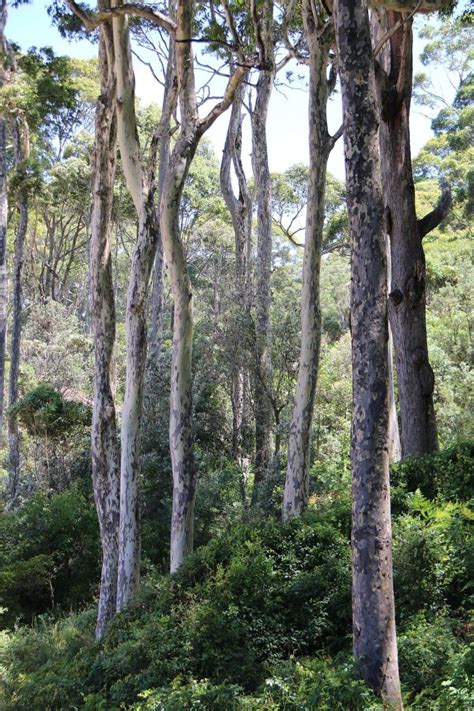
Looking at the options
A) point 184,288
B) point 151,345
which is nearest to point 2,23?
point 151,345

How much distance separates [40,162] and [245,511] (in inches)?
542

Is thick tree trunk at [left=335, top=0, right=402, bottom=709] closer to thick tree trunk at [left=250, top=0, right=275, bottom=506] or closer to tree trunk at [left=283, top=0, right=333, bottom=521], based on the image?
thick tree trunk at [left=250, top=0, right=275, bottom=506]

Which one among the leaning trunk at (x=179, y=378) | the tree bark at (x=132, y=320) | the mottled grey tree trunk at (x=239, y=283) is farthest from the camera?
the mottled grey tree trunk at (x=239, y=283)

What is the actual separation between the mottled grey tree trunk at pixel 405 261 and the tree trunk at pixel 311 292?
3.33ft

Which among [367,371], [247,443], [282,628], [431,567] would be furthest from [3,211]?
[367,371]

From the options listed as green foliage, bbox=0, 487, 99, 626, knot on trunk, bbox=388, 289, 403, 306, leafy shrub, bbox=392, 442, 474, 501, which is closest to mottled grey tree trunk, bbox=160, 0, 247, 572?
leafy shrub, bbox=392, 442, 474, 501

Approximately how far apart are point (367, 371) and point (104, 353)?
18.2 ft

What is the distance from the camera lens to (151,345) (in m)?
20.5

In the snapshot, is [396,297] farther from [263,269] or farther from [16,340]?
[16,340]

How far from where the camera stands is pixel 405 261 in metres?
9.30

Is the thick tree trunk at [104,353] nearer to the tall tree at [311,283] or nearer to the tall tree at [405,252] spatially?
the tall tree at [311,283]

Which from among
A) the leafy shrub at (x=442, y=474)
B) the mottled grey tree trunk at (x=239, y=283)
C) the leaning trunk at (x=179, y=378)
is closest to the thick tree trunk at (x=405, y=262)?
the leafy shrub at (x=442, y=474)

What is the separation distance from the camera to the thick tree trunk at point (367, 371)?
4195 millimetres

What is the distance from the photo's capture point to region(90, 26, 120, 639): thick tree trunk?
916cm
